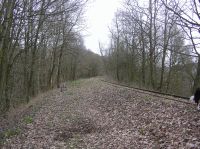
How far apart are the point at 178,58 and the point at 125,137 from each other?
39535 millimetres

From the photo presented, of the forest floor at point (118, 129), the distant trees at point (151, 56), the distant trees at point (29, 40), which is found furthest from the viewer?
the distant trees at point (151, 56)

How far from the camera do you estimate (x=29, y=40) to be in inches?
1177

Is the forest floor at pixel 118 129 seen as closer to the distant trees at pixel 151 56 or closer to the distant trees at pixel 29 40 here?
the distant trees at pixel 29 40

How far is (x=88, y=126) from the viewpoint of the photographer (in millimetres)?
14078

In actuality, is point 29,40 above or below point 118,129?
above

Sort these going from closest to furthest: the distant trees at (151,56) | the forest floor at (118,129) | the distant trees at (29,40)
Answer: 1. the forest floor at (118,129)
2. the distant trees at (29,40)
3. the distant trees at (151,56)

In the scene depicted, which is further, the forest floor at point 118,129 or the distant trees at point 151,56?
the distant trees at point 151,56

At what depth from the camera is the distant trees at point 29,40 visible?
1338 centimetres

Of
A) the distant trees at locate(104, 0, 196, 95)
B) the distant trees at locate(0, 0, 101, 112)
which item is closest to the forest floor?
the distant trees at locate(0, 0, 101, 112)

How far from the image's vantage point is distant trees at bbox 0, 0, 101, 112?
43.9ft

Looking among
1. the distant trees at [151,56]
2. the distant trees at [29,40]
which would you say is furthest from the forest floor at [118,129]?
the distant trees at [151,56]

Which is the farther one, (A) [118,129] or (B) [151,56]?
(B) [151,56]

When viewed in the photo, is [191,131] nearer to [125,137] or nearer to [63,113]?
[125,137]

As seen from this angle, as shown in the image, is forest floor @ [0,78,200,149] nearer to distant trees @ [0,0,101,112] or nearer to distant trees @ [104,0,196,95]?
distant trees @ [0,0,101,112]
